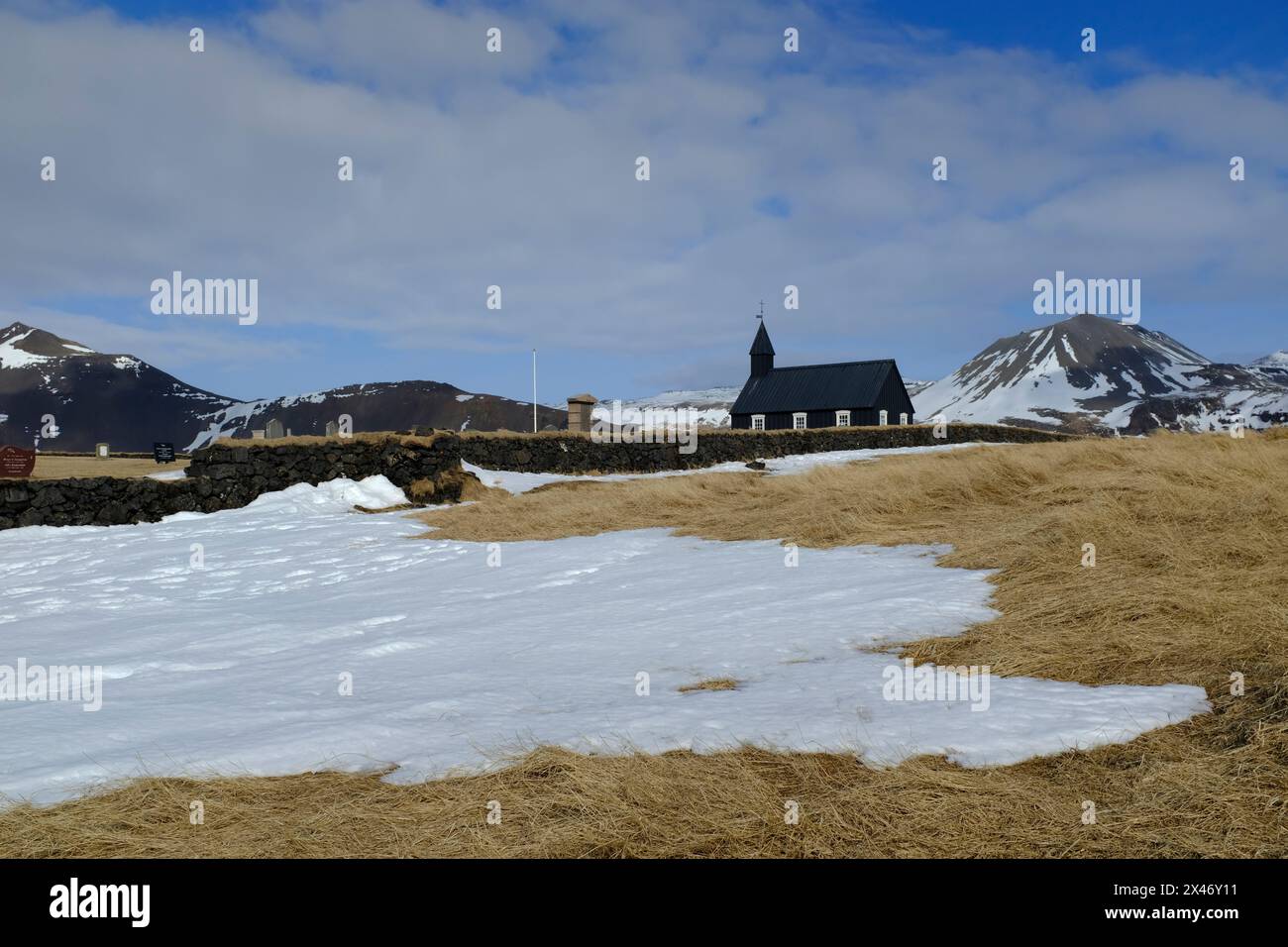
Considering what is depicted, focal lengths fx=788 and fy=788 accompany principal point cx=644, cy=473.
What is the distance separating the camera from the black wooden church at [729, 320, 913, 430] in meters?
51.8

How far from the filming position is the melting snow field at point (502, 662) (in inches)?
165

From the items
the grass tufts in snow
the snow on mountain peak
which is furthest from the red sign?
the snow on mountain peak

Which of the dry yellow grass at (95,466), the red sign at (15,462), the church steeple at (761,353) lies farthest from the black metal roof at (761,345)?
the red sign at (15,462)

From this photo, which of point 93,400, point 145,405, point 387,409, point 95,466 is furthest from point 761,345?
point 93,400

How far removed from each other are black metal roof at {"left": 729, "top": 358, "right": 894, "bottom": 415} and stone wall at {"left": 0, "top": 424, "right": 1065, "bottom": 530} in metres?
27.4

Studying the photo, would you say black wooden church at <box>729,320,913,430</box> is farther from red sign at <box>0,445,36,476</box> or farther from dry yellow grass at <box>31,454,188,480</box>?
red sign at <box>0,445,36,476</box>

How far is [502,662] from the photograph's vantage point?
607 centimetres

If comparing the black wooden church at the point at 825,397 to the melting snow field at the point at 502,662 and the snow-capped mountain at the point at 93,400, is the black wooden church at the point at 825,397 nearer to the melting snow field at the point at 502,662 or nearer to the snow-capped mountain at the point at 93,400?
the melting snow field at the point at 502,662

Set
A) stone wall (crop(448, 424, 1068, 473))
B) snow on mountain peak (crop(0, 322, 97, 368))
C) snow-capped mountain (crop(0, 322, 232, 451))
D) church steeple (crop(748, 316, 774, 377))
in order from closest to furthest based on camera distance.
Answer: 1. stone wall (crop(448, 424, 1068, 473))
2. church steeple (crop(748, 316, 774, 377))
3. snow-capped mountain (crop(0, 322, 232, 451))
4. snow on mountain peak (crop(0, 322, 97, 368))

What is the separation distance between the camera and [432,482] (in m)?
20.7

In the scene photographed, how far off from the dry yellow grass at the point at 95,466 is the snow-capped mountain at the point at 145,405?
59877 mm
